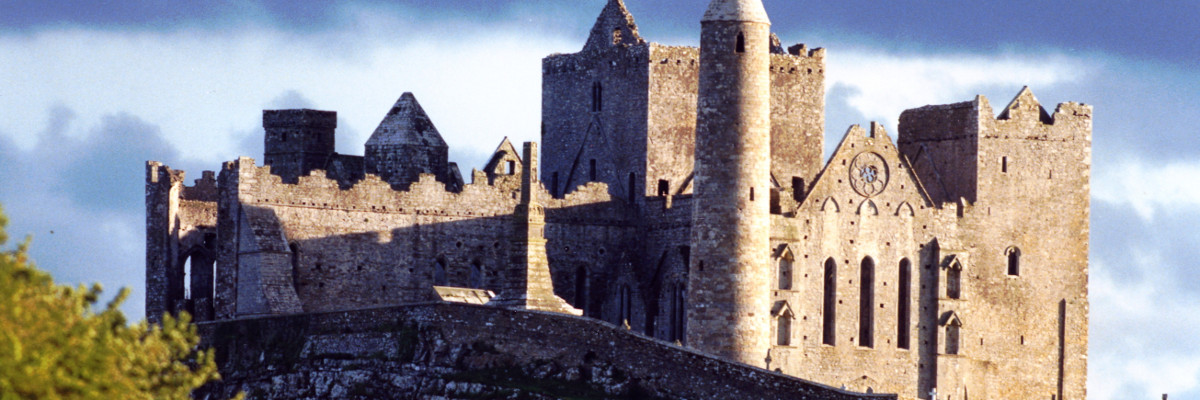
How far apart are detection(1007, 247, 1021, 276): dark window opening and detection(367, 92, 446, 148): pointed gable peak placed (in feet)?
59.0

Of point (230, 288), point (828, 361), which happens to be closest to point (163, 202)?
point (230, 288)

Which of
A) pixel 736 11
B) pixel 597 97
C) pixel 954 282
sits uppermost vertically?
pixel 736 11

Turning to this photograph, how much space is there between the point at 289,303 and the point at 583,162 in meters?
14.2

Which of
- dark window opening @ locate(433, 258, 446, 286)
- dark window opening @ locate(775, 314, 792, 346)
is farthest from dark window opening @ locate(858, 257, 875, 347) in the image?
dark window opening @ locate(433, 258, 446, 286)

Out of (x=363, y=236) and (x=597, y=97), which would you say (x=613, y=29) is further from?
(x=363, y=236)

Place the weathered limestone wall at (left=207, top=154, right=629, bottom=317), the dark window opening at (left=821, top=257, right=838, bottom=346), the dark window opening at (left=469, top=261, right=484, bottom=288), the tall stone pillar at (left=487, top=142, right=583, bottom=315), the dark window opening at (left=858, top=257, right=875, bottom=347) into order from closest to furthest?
the tall stone pillar at (left=487, top=142, right=583, bottom=315), the weathered limestone wall at (left=207, top=154, right=629, bottom=317), the dark window opening at (left=469, top=261, right=484, bottom=288), the dark window opening at (left=821, top=257, right=838, bottom=346), the dark window opening at (left=858, top=257, right=875, bottom=347)

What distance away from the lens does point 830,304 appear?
7462 cm

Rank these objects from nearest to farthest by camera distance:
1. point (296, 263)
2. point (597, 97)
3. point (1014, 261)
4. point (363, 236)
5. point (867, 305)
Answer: point (296, 263)
point (363, 236)
point (867, 305)
point (597, 97)
point (1014, 261)

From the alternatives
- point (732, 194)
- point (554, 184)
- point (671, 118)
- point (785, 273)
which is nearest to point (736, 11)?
point (732, 194)

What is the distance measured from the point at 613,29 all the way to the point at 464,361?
20.5 metres

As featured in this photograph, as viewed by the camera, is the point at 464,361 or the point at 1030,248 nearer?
the point at 464,361

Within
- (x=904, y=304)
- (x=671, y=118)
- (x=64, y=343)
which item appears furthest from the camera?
(x=671, y=118)

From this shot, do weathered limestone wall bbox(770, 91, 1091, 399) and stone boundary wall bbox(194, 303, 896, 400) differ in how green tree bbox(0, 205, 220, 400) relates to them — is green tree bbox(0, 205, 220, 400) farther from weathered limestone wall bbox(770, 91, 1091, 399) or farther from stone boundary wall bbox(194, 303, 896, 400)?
weathered limestone wall bbox(770, 91, 1091, 399)

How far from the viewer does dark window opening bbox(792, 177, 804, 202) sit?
7538 cm
